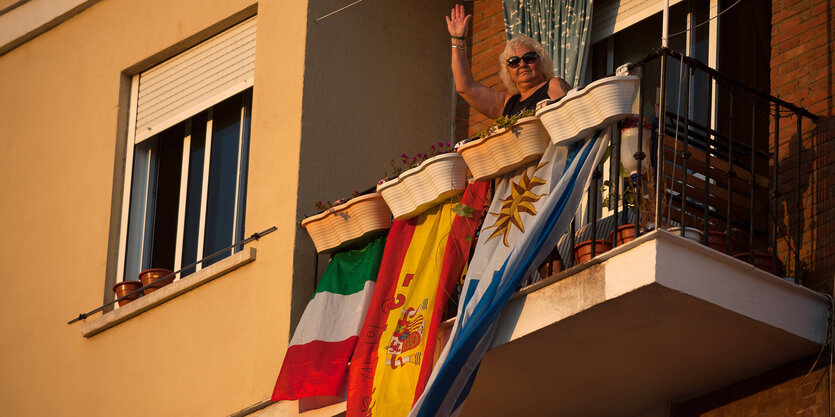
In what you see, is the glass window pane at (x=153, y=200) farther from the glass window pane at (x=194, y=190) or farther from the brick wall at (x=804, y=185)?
the brick wall at (x=804, y=185)

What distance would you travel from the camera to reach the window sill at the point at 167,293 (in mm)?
10945

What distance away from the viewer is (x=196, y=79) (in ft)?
40.6

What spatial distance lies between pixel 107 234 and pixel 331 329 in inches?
120

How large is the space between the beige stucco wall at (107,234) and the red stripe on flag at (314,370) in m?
0.42

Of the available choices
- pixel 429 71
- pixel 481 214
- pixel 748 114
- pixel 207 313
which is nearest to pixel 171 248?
pixel 207 313

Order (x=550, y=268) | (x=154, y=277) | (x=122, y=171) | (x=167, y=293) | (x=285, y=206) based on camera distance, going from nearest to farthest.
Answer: (x=550, y=268) → (x=285, y=206) → (x=167, y=293) → (x=154, y=277) → (x=122, y=171)

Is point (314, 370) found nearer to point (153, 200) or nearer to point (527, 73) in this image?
point (527, 73)

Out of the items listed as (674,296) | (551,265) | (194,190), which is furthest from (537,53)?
(194,190)

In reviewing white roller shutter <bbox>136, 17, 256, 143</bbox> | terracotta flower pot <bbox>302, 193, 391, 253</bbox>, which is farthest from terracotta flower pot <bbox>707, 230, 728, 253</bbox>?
white roller shutter <bbox>136, 17, 256, 143</bbox>

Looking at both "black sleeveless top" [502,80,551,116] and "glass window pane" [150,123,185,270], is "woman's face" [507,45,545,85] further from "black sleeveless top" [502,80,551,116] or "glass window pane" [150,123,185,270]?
"glass window pane" [150,123,185,270]

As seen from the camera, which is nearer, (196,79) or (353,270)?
(353,270)

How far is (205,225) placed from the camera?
474 inches

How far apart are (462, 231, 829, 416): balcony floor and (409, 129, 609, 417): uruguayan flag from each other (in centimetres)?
17

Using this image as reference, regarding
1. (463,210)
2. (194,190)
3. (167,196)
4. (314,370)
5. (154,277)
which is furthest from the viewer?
(167,196)
